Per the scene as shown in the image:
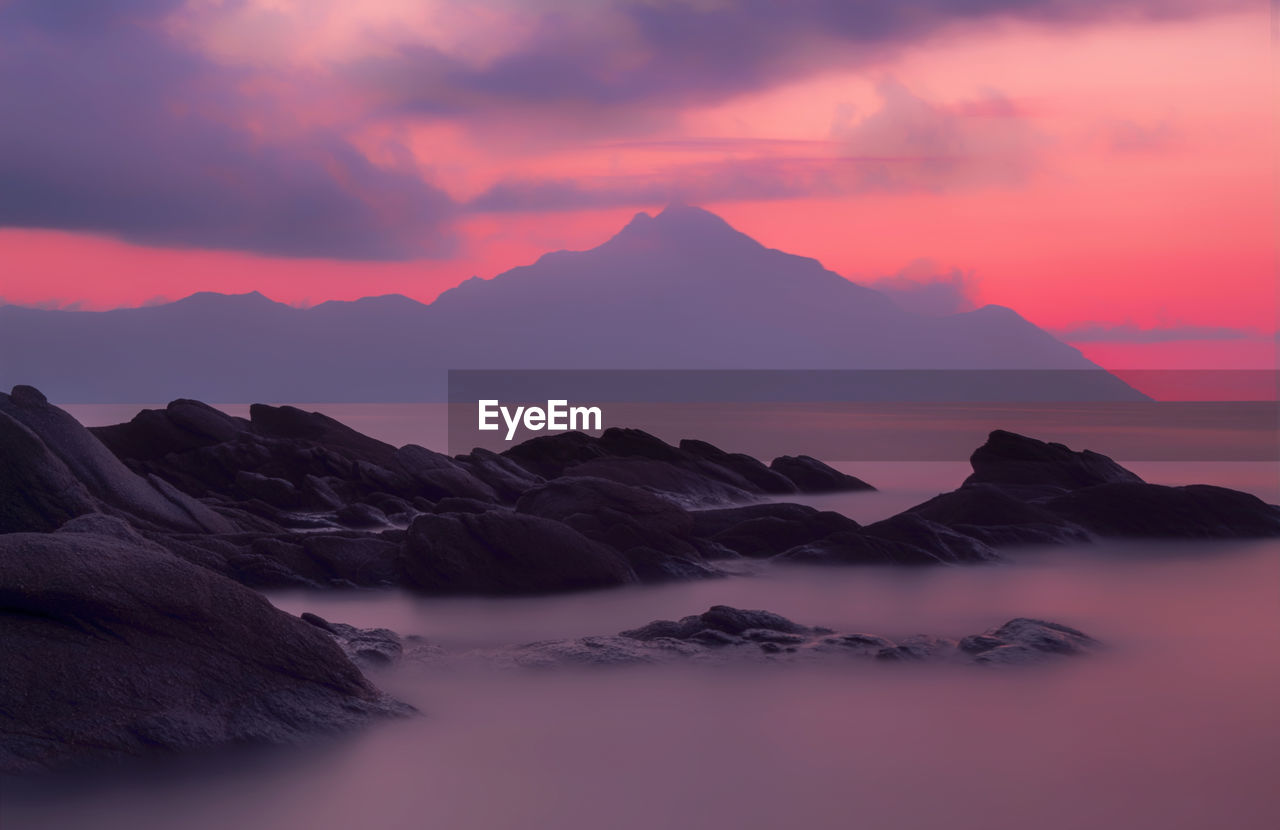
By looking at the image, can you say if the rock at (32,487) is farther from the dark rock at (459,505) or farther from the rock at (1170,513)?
the rock at (1170,513)

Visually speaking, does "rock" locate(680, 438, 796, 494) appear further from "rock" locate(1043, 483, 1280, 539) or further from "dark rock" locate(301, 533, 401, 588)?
"dark rock" locate(301, 533, 401, 588)

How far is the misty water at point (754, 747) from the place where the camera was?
383 inches

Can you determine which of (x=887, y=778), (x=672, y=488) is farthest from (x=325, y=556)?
(x=672, y=488)

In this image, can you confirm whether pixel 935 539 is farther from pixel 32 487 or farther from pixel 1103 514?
pixel 32 487

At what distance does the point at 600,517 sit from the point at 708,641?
8.12 metres

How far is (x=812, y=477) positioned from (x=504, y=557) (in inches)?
1097

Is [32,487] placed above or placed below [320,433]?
below

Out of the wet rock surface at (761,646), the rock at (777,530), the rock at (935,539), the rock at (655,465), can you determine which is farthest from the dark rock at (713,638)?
the rock at (655,465)

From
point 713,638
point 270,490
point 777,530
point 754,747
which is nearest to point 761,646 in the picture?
point 713,638

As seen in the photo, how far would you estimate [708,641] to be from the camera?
1463cm

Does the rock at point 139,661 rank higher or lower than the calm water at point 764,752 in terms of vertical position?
higher

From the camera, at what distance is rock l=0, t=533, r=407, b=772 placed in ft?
30.6

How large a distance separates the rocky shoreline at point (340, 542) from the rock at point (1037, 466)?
0.08 metres

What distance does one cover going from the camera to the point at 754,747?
11.7 m
